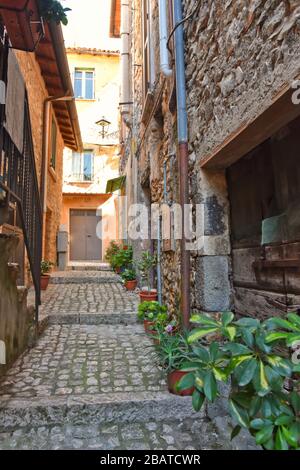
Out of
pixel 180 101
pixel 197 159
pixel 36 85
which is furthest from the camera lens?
pixel 36 85

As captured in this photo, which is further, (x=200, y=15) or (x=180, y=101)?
(x=180, y=101)

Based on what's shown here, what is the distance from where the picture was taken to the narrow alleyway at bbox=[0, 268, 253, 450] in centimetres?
182

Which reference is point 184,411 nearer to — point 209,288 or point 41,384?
point 209,288

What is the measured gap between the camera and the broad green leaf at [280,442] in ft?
3.65

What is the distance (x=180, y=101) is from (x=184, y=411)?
2.49 m

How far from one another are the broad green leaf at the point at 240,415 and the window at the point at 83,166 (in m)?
12.5

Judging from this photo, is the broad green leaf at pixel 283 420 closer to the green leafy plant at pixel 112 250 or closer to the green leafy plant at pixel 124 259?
the green leafy plant at pixel 124 259

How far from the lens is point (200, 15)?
8.32ft

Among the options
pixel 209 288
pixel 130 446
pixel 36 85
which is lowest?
pixel 130 446

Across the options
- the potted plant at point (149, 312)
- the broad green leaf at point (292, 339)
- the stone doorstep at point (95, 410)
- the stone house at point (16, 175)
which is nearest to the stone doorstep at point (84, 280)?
the stone house at point (16, 175)

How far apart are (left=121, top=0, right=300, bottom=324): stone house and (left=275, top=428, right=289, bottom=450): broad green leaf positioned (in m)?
0.79

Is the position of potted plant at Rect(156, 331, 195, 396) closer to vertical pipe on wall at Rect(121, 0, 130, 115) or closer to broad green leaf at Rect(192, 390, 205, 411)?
broad green leaf at Rect(192, 390, 205, 411)

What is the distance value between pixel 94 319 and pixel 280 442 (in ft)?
10.3
